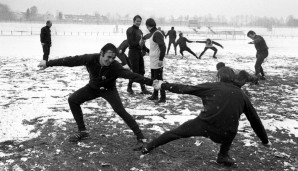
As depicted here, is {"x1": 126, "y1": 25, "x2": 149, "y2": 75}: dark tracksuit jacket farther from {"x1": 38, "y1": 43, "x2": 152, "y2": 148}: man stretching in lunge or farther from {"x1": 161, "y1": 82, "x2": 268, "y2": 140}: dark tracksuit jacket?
{"x1": 161, "y1": 82, "x2": 268, "y2": 140}: dark tracksuit jacket

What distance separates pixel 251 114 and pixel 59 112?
4328 millimetres

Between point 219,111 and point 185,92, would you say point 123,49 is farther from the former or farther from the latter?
point 219,111

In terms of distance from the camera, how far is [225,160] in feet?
14.1

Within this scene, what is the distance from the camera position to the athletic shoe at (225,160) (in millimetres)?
4289

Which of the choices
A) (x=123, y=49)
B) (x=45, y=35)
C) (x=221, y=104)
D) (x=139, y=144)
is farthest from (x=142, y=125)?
(x=45, y=35)

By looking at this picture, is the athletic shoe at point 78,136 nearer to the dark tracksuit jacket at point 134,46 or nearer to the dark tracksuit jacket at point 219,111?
the dark tracksuit jacket at point 219,111

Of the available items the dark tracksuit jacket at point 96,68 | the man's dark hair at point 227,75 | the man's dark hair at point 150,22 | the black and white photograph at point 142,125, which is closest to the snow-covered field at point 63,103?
the black and white photograph at point 142,125

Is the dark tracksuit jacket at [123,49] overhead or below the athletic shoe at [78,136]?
overhead

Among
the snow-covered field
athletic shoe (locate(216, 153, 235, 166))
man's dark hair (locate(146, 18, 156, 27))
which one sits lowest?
athletic shoe (locate(216, 153, 235, 166))

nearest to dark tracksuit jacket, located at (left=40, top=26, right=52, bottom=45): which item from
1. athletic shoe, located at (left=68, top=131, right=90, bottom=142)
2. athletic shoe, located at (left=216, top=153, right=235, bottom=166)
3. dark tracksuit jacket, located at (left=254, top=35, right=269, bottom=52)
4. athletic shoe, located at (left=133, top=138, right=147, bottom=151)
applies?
dark tracksuit jacket, located at (left=254, top=35, right=269, bottom=52)

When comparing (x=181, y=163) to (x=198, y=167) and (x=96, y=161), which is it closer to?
(x=198, y=167)

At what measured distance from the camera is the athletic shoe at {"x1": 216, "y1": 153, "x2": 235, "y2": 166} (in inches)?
169

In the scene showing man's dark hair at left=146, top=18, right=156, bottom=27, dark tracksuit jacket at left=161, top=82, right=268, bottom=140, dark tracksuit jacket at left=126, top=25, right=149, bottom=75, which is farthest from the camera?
dark tracksuit jacket at left=126, top=25, right=149, bottom=75

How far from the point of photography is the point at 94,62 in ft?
15.6
